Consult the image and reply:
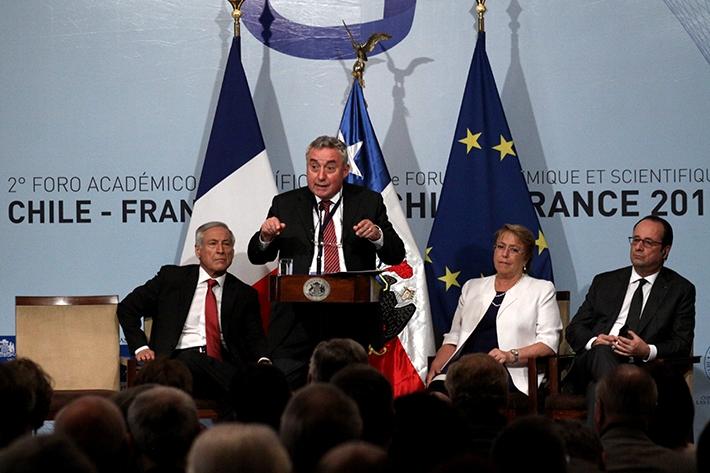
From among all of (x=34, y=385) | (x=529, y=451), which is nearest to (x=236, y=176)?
(x=34, y=385)

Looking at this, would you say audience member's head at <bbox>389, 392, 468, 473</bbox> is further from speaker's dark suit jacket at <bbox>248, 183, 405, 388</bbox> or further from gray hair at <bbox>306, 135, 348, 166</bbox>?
gray hair at <bbox>306, 135, 348, 166</bbox>

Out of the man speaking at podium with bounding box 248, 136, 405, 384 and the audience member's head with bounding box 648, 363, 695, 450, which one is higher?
the man speaking at podium with bounding box 248, 136, 405, 384

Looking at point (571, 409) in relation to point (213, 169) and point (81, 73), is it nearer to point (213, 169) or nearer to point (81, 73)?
point (213, 169)

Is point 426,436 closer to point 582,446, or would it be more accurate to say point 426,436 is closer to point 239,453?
point 582,446

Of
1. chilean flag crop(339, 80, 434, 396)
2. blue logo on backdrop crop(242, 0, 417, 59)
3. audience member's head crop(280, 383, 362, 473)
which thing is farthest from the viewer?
blue logo on backdrop crop(242, 0, 417, 59)

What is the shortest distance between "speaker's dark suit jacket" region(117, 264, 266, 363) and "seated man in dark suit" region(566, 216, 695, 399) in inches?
67.1

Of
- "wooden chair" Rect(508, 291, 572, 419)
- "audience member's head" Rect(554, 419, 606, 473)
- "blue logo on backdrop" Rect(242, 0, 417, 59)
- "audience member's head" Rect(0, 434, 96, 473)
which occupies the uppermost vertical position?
"blue logo on backdrop" Rect(242, 0, 417, 59)

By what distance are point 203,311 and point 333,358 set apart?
6.80 ft

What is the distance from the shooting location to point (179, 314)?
6184mm

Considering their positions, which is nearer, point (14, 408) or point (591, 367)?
point (14, 408)

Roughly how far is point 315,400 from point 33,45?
16.9 feet

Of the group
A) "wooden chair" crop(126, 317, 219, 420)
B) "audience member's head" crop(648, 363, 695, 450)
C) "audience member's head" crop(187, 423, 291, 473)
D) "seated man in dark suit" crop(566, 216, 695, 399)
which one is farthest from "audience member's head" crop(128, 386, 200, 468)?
"seated man in dark suit" crop(566, 216, 695, 399)

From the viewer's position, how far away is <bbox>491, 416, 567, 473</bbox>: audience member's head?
110 inches

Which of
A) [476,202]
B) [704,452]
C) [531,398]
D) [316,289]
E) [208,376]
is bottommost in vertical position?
[531,398]
